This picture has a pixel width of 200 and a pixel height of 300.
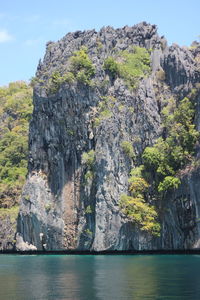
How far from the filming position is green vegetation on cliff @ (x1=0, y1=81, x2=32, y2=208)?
76.7m

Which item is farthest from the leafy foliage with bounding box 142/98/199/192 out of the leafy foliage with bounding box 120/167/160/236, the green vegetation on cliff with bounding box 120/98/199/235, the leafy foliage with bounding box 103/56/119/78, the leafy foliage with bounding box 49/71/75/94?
the leafy foliage with bounding box 49/71/75/94

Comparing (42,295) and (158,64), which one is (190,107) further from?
→ (42,295)

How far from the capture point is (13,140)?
283 feet

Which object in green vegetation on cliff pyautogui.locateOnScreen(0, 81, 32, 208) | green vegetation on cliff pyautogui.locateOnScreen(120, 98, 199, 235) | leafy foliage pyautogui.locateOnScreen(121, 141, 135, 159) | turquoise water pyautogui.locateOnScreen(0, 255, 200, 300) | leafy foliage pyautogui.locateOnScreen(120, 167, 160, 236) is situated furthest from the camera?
green vegetation on cliff pyautogui.locateOnScreen(0, 81, 32, 208)

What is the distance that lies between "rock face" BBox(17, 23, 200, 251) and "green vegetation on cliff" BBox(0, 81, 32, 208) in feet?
33.3

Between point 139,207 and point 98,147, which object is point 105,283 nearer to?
point 139,207

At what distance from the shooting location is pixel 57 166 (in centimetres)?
6531

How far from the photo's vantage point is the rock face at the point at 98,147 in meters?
56.9

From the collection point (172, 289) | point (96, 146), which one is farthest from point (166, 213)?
point (172, 289)

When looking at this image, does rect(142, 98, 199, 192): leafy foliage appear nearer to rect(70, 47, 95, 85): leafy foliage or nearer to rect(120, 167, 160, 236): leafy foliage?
rect(120, 167, 160, 236): leafy foliage

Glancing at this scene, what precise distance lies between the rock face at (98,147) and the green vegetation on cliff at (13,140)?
10147 millimetres

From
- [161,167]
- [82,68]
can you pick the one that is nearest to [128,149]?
[161,167]

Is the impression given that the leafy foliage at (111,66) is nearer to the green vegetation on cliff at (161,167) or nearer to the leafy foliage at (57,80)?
the leafy foliage at (57,80)

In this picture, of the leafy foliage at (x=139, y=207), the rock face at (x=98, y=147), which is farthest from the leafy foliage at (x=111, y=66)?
the leafy foliage at (x=139, y=207)
